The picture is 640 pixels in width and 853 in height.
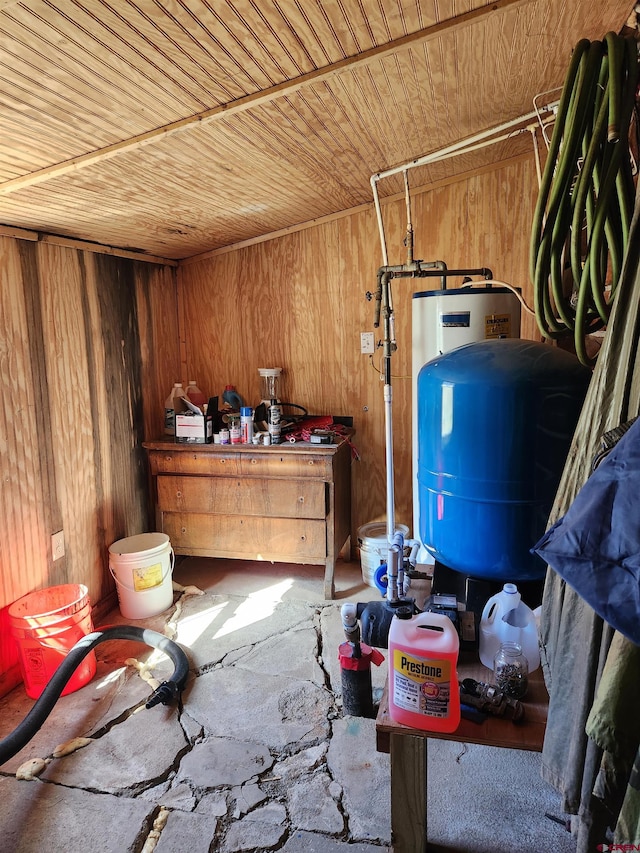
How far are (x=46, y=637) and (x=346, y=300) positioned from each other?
2.33 m

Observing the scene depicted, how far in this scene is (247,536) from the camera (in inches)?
124

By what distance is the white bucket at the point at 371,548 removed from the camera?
3.17 meters

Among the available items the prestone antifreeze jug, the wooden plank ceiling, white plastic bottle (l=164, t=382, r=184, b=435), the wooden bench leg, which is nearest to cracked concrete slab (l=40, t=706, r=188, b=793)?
the wooden bench leg

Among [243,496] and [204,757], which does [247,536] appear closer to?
[243,496]

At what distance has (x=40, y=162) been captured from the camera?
172 centimetres

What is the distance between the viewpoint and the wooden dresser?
9.87 feet

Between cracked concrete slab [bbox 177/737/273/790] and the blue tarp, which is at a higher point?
the blue tarp

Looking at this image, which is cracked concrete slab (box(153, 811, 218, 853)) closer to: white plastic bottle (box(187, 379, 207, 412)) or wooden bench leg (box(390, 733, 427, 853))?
wooden bench leg (box(390, 733, 427, 853))

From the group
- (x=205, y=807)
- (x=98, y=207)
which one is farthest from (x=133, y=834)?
(x=98, y=207)

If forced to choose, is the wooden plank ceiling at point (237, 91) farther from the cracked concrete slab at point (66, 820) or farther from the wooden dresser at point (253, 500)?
the cracked concrete slab at point (66, 820)

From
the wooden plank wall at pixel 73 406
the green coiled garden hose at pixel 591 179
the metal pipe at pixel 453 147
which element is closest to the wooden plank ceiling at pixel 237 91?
the metal pipe at pixel 453 147

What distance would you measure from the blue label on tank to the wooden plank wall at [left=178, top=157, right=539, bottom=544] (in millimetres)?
Result: 1198

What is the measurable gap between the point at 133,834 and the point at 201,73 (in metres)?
2.08

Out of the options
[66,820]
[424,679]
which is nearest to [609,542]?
[424,679]
